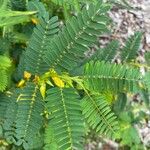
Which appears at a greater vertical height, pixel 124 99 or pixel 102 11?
pixel 102 11

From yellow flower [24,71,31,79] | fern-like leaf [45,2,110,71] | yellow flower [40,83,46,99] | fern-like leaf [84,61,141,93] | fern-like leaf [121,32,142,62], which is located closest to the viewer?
fern-like leaf [45,2,110,71]

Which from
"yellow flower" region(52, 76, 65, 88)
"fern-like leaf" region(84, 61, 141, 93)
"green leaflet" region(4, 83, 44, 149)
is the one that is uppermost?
"fern-like leaf" region(84, 61, 141, 93)

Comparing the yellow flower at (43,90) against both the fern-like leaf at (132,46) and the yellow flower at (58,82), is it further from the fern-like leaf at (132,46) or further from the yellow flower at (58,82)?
the fern-like leaf at (132,46)

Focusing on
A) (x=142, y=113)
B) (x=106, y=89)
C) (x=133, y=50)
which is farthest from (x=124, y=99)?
(x=106, y=89)

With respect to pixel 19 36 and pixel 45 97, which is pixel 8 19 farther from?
pixel 19 36

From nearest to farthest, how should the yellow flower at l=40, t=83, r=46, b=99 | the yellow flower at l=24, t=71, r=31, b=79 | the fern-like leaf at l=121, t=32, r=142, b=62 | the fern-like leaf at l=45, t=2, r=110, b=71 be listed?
the fern-like leaf at l=45, t=2, r=110, b=71
the yellow flower at l=40, t=83, r=46, b=99
the yellow flower at l=24, t=71, r=31, b=79
the fern-like leaf at l=121, t=32, r=142, b=62

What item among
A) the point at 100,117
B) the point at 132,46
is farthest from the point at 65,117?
the point at 132,46

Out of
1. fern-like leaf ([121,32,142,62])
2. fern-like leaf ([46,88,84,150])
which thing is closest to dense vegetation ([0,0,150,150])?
fern-like leaf ([46,88,84,150])

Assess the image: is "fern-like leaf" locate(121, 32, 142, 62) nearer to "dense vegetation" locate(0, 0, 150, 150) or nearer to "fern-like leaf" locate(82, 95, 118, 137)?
"dense vegetation" locate(0, 0, 150, 150)
